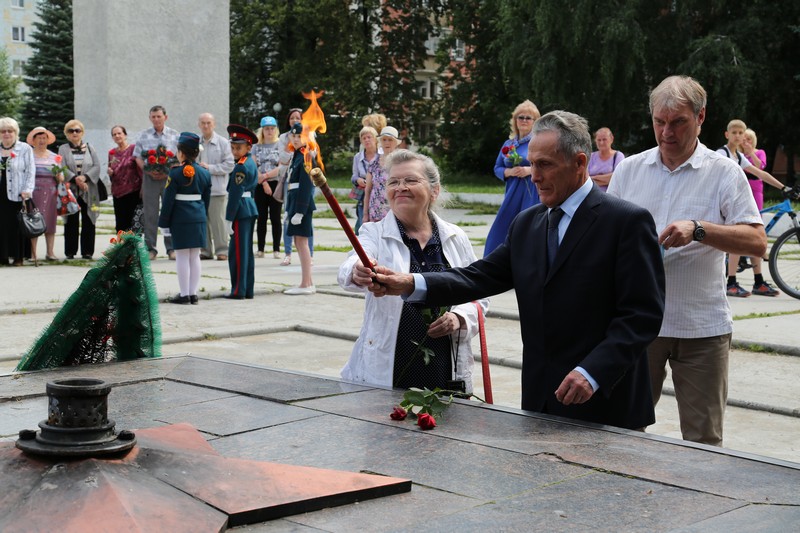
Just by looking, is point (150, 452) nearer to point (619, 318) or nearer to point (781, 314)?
point (619, 318)

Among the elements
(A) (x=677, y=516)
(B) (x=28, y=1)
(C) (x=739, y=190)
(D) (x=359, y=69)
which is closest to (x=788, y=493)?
(A) (x=677, y=516)

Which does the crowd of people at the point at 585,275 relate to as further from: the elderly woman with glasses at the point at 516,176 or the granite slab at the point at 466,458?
the elderly woman with glasses at the point at 516,176

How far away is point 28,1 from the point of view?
82688mm

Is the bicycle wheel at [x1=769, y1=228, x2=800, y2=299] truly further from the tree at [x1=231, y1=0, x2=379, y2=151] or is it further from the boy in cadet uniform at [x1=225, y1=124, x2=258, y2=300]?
the tree at [x1=231, y1=0, x2=379, y2=151]

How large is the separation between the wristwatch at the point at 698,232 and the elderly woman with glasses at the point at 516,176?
20.7 feet

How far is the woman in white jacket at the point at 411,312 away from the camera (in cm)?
468

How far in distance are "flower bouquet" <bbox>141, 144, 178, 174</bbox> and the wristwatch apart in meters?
11.4

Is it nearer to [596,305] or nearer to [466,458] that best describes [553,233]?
[596,305]

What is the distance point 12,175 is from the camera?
14.3 m

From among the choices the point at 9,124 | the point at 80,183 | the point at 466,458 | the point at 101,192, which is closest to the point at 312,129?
the point at 466,458

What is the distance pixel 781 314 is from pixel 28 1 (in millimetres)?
81215

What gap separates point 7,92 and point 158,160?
181 ft

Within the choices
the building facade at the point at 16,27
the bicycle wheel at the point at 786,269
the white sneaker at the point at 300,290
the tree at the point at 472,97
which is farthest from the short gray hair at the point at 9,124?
the building facade at the point at 16,27

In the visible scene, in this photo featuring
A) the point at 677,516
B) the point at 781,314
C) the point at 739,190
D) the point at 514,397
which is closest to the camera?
the point at 677,516
